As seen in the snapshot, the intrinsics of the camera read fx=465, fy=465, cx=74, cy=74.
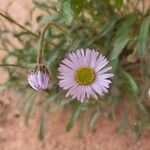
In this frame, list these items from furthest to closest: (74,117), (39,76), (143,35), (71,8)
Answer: (74,117)
(143,35)
(39,76)
(71,8)

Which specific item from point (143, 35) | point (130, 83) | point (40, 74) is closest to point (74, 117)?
point (130, 83)

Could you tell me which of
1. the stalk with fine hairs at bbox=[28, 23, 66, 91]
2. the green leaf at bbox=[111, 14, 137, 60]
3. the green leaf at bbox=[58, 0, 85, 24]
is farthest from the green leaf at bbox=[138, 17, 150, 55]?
the green leaf at bbox=[58, 0, 85, 24]

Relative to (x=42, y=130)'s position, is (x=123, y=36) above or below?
above

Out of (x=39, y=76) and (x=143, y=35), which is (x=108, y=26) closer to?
(x=143, y=35)

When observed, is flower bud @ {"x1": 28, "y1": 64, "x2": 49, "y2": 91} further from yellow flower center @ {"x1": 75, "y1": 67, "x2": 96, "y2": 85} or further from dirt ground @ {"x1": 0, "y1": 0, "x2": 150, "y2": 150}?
dirt ground @ {"x1": 0, "y1": 0, "x2": 150, "y2": 150}

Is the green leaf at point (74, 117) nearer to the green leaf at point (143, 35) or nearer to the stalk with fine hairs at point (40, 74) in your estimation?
the green leaf at point (143, 35)
